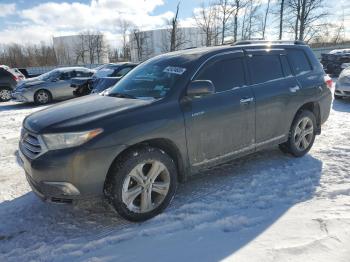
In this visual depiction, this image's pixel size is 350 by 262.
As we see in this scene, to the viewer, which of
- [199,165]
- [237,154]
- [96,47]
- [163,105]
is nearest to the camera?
[163,105]

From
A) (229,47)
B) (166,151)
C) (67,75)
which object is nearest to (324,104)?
(229,47)

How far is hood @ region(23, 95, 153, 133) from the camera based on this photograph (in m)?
3.46

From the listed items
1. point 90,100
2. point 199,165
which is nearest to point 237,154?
point 199,165

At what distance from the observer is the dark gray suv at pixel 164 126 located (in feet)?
11.1

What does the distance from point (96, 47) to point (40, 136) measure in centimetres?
7464

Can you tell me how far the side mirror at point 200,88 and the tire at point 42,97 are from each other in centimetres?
1159

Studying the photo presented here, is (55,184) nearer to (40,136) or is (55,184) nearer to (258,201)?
(40,136)

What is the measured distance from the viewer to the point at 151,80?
4.39 m

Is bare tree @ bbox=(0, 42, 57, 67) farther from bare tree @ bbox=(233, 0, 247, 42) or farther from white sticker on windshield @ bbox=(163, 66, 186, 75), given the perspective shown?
white sticker on windshield @ bbox=(163, 66, 186, 75)

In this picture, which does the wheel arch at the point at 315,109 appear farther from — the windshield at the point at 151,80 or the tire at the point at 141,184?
the tire at the point at 141,184

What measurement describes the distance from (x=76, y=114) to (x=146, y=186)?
1045 mm

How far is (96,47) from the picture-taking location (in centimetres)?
7444

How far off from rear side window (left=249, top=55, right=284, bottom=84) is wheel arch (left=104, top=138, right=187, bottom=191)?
62.8 inches

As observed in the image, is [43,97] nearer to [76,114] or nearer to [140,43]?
[76,114]
